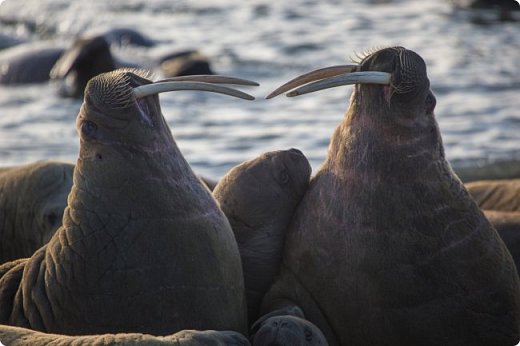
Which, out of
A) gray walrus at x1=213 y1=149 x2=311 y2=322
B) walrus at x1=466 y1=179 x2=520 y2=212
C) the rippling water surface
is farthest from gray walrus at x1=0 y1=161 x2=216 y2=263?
the rippling water surface

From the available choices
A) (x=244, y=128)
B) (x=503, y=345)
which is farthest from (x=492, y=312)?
(x=244, y=128)

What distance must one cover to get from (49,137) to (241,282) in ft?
28.4

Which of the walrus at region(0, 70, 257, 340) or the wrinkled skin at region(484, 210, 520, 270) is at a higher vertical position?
the walrus at region(0, 70, 257, 340)

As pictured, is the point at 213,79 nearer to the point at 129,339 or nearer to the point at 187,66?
the point at 129,339

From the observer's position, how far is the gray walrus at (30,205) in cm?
888

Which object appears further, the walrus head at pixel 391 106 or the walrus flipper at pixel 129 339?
the walrus head at pixel 391 106

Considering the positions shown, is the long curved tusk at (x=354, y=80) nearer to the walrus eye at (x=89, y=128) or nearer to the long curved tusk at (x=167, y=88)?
the long curved tusk at (x=167, y=88)

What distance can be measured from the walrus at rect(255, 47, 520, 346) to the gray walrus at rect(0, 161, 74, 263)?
2694 millimetres

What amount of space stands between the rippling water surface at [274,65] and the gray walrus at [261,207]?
198 inches

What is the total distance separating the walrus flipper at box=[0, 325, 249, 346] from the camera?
545 cm

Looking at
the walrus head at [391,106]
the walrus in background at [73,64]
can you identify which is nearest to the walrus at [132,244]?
the walrus head at [391,106]

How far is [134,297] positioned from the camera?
605cm

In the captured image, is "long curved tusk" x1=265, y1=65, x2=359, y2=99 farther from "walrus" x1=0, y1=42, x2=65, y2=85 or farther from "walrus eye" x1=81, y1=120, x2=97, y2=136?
"walrus" x1=0, y1=42, x2=65, y2=85

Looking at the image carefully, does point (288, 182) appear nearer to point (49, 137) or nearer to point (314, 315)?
point (314, 315)
